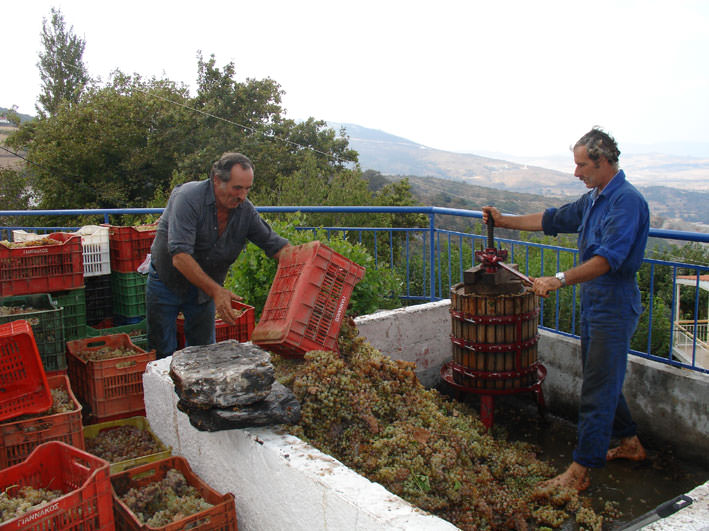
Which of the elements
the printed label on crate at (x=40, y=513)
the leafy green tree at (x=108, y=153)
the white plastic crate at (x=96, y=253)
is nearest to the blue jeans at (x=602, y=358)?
the printed label on crate at (x=40, y=513)

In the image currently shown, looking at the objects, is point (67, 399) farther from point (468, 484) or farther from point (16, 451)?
point (468, 484)

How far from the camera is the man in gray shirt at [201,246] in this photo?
3832mm

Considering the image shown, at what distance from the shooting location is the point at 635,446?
Answer: 431 cm

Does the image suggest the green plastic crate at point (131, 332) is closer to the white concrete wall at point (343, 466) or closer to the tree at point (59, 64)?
the white concrete wall at point (343, 466)

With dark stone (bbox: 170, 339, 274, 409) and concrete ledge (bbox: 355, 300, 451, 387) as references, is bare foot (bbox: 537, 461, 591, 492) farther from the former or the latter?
dark stone (bbox: 170, 339, 274, 409)

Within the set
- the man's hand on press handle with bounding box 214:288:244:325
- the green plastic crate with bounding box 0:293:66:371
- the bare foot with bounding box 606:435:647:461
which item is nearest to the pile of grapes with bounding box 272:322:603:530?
the man's hand on press handle with bounding box 214:288:244:325

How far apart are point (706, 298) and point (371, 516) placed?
310 inches

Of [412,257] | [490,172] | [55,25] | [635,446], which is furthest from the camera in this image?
[490,172]

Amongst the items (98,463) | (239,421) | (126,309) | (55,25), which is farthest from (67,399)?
(55,25)

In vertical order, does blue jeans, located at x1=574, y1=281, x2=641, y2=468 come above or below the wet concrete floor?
above

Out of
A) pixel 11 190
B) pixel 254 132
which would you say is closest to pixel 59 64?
pixel 11 190

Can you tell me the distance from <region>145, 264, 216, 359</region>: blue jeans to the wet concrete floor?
2585 millimetres

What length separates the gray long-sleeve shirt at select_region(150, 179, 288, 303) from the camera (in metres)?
3.89

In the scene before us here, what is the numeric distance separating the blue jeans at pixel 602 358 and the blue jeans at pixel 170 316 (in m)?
2.79
